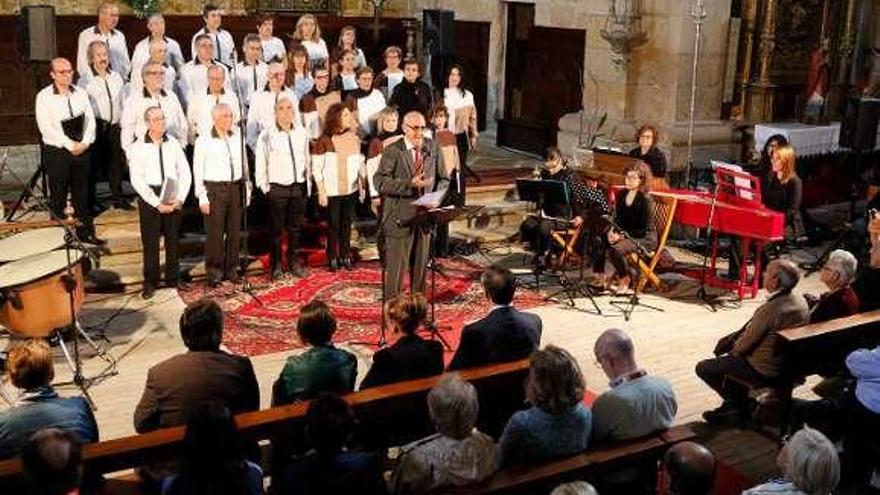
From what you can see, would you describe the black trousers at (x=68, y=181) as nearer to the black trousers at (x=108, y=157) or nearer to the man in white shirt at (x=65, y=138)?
the man in white shirt at (x=65, y=138)

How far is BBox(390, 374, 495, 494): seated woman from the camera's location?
3.91 metres

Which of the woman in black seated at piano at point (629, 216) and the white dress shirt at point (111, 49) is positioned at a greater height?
the white dress shirt at point (111, 49)

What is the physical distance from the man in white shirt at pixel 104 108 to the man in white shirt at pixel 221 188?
133 cm

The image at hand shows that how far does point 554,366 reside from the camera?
4156 mm

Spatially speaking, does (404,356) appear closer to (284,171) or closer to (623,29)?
(284,171)

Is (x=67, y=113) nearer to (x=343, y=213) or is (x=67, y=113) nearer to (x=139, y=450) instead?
(x=343, y=213)

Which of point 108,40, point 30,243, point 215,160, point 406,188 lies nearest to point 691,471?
point 406,188

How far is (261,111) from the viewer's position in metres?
8.89

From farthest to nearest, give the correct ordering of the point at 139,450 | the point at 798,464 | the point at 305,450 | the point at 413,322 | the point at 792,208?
the point at 792,208 → the point at 413,322 → the point at 305,450 → the point at 139,450 → the point at 798,464

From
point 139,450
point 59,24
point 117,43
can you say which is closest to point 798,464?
point 139,450

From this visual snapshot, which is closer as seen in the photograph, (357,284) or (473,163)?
(357,284)

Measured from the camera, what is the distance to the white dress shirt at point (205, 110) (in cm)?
836

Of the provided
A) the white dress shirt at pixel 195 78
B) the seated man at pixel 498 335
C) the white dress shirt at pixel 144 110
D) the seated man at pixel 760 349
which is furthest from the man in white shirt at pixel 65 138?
the seated man at pixel 760 349

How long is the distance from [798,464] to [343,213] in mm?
5825
